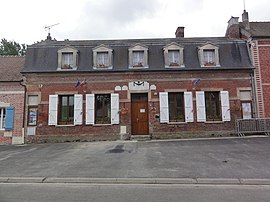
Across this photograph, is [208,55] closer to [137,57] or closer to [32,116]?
[137,57]

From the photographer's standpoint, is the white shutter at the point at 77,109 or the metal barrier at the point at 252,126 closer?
the metal barrier at the point at 252,126

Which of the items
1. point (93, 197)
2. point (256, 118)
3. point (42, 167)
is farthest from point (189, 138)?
point (93, 197)

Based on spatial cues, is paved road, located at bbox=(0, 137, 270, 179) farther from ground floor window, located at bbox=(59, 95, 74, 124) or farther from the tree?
the tree

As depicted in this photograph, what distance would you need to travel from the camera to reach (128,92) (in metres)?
15.0

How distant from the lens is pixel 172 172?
6.82 m

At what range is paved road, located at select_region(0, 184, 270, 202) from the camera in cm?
470

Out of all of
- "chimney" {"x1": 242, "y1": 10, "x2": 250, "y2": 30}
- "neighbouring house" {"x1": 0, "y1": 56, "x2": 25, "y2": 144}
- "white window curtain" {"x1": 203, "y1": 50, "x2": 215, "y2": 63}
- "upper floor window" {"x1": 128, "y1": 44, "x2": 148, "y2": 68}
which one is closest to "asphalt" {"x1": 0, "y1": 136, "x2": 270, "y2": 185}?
"neighbouring house" {"x1": 0, "y1": 56, "x2": 25, "y2": 144}

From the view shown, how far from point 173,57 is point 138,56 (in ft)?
7.48

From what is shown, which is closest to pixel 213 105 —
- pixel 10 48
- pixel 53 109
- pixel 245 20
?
pixel 245 20

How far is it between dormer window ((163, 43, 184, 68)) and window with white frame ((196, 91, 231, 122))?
2.28 metres

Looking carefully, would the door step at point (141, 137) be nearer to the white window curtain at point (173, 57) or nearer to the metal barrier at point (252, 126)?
the white window curtain at point (173, 57)

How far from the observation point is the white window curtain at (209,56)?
50.2 ft

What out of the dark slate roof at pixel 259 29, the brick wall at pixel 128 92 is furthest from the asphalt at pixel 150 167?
the dark slate roof at pixel 259 29

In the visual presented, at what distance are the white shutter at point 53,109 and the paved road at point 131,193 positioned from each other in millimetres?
8876
